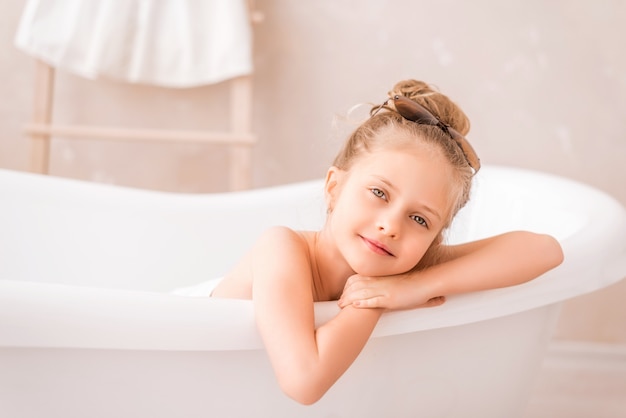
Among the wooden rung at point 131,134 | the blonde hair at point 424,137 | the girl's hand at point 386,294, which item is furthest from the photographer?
the wooden rung at point 131,134

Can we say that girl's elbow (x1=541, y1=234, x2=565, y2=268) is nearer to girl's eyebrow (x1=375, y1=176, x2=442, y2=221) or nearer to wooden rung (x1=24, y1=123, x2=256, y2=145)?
girl's eyebrow (x1=375, y1=176, x2=442, y2=221)

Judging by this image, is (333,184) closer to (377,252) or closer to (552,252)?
(377,252)

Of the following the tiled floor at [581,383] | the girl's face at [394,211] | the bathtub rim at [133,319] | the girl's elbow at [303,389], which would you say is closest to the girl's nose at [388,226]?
the girl's face at [394,211]

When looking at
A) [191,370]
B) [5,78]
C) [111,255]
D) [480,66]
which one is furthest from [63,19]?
[191,370]

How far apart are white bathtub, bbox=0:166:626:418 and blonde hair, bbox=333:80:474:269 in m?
0.14

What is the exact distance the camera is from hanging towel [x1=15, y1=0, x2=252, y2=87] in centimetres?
208

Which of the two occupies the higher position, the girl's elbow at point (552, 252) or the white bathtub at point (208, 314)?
the girl's elbow at point (552, 252)

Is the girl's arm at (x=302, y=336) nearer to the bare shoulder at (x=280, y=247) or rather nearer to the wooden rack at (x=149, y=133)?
the bare shoulder at (x=280, y=247)

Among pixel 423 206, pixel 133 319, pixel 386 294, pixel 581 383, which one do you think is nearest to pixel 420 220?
pixel 423 206

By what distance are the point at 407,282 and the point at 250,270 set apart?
0.25m

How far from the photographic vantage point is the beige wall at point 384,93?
223cm

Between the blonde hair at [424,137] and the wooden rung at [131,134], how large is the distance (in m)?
0.95

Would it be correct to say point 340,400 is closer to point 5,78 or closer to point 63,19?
point 63,19

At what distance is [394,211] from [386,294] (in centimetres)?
11
